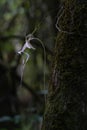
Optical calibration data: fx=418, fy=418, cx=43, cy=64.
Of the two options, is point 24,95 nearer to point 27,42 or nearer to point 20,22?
point 20,22

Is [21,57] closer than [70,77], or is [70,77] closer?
[70,77]

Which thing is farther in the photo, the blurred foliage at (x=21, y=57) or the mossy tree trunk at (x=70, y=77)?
the blurred foliage at (x=21, y=57)

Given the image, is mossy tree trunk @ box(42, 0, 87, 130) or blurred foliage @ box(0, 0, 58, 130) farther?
blurred foliage @ box(0, 0, 58, 130)

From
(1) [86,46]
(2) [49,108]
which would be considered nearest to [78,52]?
(1) [86,46]

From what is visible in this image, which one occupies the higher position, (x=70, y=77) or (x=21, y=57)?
(x=21, y=57)
